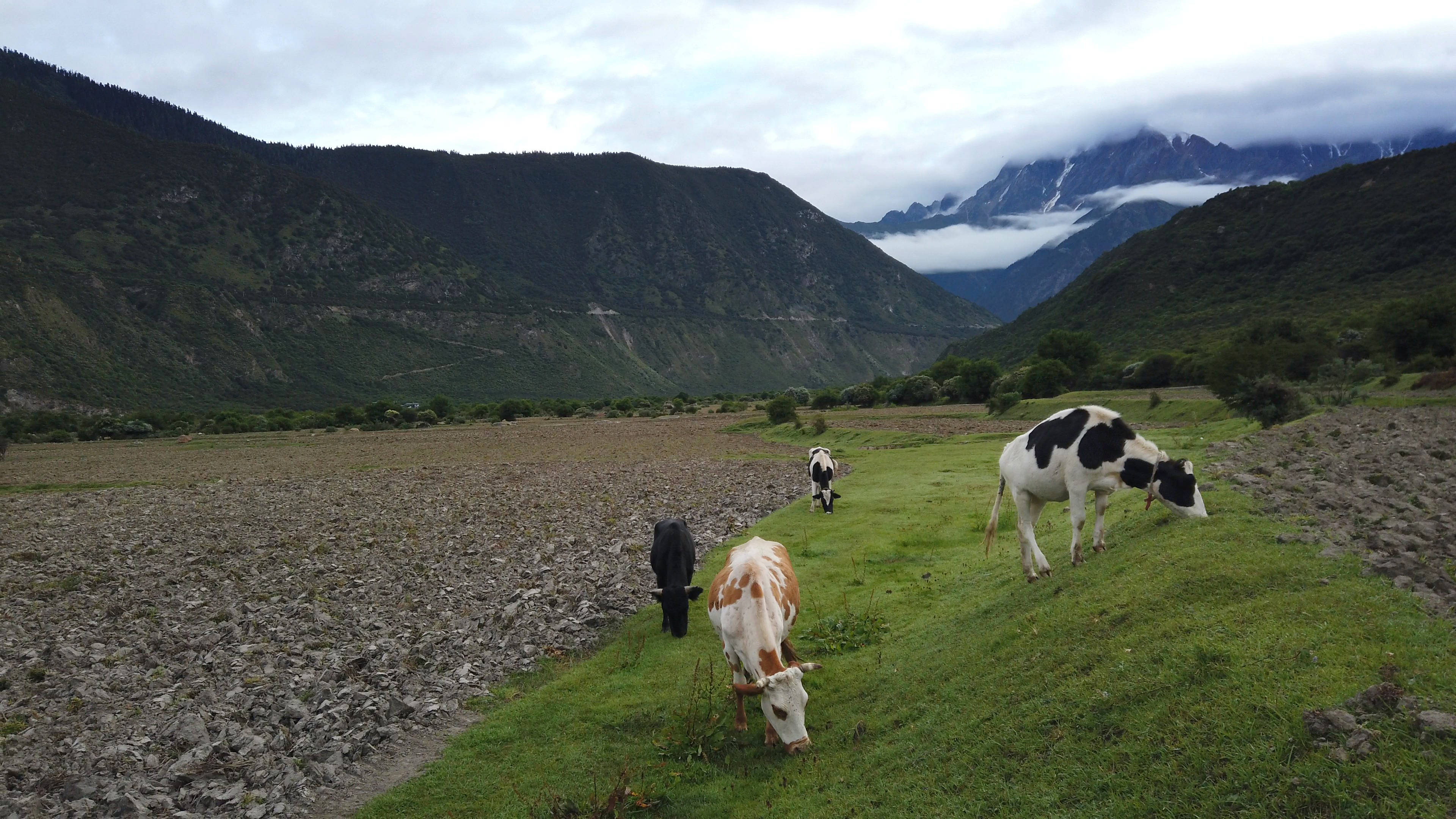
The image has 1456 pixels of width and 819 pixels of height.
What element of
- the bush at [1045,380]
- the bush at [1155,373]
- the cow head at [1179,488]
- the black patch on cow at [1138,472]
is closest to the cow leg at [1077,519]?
the black patch on cow at [1138,472]

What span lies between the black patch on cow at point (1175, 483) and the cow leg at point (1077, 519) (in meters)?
1.05

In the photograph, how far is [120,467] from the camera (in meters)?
49.9

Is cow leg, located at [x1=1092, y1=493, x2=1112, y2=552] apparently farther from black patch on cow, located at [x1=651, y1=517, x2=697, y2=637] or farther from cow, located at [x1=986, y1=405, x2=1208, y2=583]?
black patch on cow, located at [x1=651, y1=517, x2=697, y2=637]

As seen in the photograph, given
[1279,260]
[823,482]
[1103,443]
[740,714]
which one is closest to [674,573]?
[740,714]

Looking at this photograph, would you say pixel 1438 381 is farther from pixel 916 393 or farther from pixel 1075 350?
pixel 916 393

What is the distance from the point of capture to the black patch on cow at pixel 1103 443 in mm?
11297

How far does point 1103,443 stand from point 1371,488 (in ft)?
12.7

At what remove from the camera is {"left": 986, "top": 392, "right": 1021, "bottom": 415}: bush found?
6159 centimetres

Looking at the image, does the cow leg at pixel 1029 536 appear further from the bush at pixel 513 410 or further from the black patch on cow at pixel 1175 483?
the bush at pixel 513 410

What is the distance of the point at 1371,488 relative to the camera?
11047 millimetres

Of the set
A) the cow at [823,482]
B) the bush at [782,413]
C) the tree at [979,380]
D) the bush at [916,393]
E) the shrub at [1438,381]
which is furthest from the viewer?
the bush at [916,393]

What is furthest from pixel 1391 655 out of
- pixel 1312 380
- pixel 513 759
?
pixel 1312 380

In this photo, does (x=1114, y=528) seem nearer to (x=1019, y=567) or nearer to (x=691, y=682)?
(x=1019, y=567)

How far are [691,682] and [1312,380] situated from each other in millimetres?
48027
